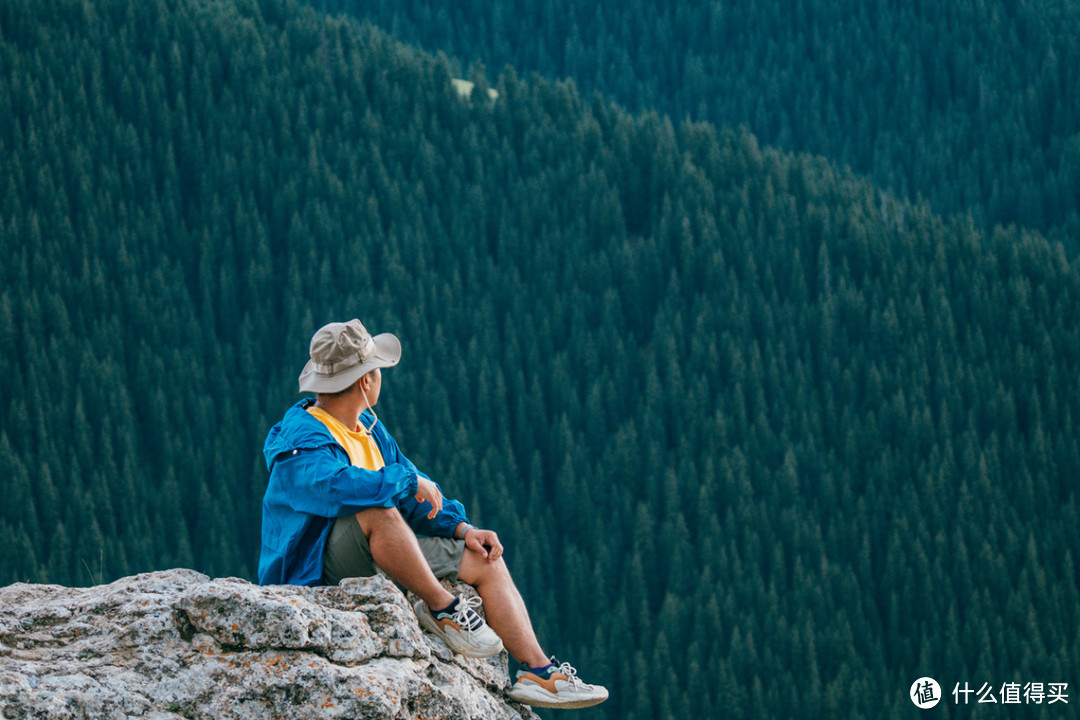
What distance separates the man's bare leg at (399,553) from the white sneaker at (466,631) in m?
0.06

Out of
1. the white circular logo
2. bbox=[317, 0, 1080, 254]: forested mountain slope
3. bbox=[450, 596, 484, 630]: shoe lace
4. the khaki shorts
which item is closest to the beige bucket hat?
the khaki shorts

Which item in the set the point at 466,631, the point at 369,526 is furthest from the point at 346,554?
the point at 466,631

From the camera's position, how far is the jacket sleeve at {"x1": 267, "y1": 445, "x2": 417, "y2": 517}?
6.63m

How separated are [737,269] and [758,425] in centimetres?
1360

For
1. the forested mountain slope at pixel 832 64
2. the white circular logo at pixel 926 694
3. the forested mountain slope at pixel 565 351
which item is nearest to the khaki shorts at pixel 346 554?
the white circular logo at pixel 926 694

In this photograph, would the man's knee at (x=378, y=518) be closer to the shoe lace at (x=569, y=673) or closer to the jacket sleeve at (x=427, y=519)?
the jacket sleeve at (x=427, y=519)

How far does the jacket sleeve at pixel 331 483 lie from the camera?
6.63 meters

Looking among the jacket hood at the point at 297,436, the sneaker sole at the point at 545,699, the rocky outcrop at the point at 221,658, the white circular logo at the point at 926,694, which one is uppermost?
the jacket hood at the point at 297,436

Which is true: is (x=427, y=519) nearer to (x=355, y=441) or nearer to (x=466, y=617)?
(x=355, y=441)

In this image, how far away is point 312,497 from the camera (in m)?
6.76

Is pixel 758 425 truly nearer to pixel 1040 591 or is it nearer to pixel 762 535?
pixel 762 535

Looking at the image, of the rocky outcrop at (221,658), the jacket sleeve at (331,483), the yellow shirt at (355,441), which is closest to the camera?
the rocky outcrop at (221,658)

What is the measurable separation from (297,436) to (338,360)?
1.57 ft

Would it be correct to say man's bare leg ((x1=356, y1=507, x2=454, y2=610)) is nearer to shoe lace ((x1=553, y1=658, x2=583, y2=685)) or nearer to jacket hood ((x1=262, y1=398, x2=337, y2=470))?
jacket hood ((x1=262, y1=398, x2=337, y2=470))
